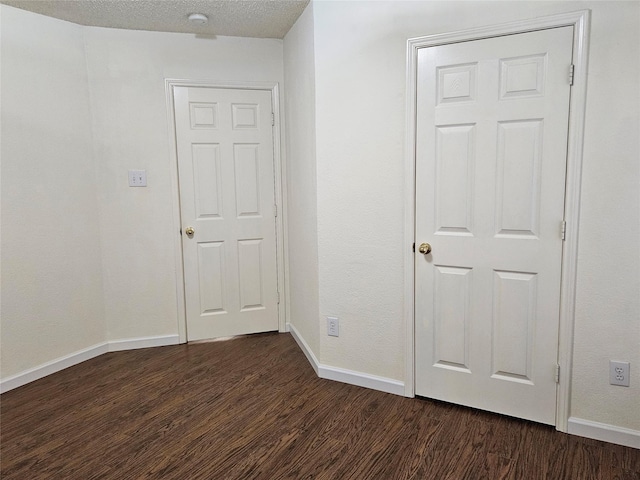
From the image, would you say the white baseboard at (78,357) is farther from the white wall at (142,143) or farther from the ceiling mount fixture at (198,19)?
the ceiling mount fixture at (198,19)

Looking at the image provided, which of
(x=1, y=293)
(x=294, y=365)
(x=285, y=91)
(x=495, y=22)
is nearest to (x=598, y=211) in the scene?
(x=495, y=22)

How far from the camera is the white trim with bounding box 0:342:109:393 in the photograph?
278cm

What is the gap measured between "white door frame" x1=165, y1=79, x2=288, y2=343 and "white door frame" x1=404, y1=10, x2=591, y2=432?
1.36 meters

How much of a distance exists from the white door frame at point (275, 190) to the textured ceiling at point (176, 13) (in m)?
0.37

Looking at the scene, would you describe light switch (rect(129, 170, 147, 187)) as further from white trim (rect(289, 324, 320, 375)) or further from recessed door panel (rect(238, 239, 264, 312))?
white trim (rect(289, 324, 320, 375))

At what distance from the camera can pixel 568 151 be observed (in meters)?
2.06

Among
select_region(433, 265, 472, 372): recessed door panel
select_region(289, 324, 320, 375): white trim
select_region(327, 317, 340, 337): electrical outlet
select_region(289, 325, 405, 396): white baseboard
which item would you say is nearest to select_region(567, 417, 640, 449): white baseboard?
select_region(433, 265, 472, 372): recessed door panel

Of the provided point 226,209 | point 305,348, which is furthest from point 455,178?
point 226,209

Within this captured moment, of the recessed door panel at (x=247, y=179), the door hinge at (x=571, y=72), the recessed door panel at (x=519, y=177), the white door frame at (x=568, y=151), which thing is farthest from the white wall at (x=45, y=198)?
the door hinge at (x=571, y=72)

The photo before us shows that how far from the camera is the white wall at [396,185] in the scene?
195 cm

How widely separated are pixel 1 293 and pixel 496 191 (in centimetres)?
290

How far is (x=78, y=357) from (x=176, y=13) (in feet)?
7.86

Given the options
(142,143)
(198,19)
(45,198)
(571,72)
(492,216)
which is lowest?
(492,216)

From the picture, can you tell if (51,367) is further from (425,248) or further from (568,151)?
(568,151)
